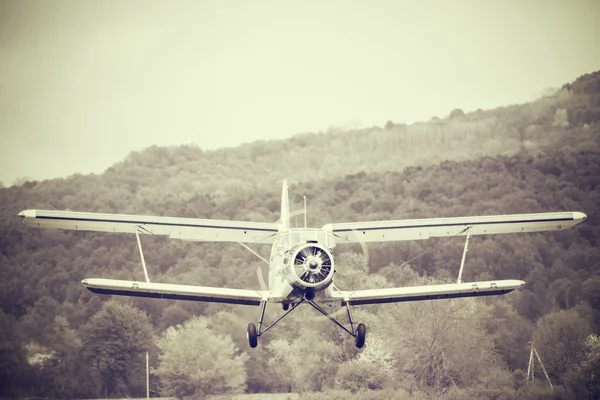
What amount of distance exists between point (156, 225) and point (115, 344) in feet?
114

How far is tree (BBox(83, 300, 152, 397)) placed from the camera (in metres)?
54.5

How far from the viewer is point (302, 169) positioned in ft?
414

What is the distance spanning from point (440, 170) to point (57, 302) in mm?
52084

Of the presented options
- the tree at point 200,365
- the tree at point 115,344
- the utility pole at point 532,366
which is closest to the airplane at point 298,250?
the utility pole at point 532,366

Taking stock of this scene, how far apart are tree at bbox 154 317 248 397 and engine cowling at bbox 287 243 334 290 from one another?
31909 mm

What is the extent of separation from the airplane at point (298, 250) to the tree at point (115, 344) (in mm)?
33613

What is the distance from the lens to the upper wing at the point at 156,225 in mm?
22109

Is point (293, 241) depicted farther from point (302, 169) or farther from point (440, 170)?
point (302, 169)

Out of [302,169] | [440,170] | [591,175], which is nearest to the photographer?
[591,175]

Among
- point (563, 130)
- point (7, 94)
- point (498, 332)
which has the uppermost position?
point (7, 94)

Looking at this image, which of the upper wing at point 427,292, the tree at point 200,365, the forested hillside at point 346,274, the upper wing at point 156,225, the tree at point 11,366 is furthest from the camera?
the tree at point 11,366

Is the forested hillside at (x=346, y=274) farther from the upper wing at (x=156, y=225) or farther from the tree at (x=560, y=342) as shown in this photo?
the upper wing at (x=156, y=225)

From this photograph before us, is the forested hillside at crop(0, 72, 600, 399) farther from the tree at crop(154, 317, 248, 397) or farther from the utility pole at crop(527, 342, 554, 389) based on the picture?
the utility pole at crop(527, 342, 554, 389)

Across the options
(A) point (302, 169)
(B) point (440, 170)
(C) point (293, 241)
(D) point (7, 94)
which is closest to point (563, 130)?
(B) point (440, 170)
